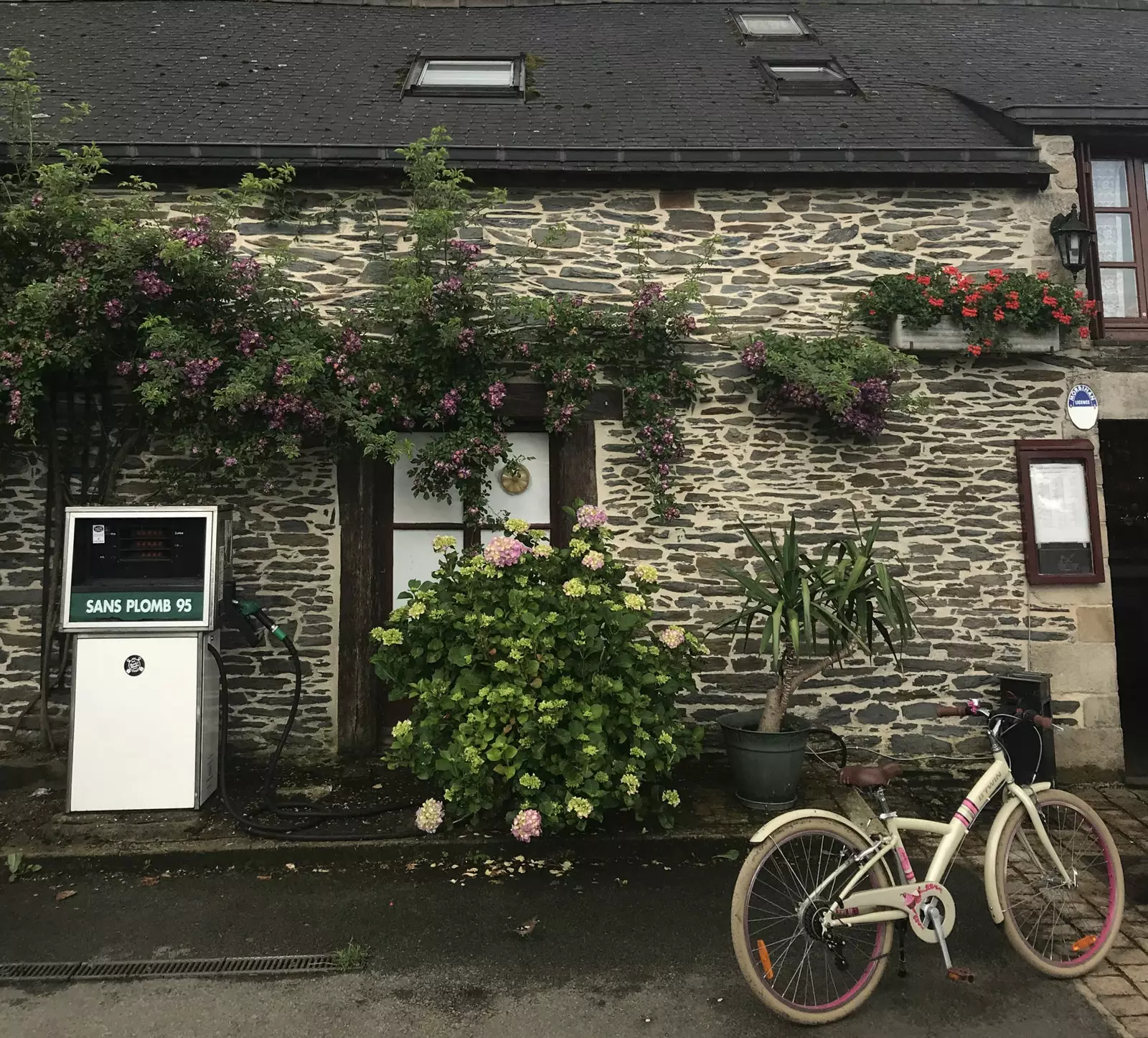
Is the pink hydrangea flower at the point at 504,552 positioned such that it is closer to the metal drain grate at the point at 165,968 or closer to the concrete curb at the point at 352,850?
the concrete curb at the point at 352,850

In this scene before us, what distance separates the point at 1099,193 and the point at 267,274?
602cm

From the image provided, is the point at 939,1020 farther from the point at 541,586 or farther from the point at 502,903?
the point at 541,586

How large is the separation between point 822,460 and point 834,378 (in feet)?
2.13

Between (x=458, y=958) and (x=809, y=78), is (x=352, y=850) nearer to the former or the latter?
(x=458, y=958)

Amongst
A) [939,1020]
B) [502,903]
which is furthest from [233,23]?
[939,1020]

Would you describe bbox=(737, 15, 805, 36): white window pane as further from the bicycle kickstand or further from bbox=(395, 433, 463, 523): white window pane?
the bicycle kickstand

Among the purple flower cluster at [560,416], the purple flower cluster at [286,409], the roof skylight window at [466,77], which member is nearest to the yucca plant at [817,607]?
the purple flower cluster at [560,416]

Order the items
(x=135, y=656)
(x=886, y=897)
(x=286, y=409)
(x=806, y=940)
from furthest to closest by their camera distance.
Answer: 1. (x=286, y=409)
2. (x=135, y=656)
3. (x=806, y=940)
4. (x=886, y=897)

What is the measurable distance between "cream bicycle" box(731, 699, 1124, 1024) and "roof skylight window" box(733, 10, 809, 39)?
7.54 metres

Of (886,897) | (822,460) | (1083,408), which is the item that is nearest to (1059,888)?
(886,897)

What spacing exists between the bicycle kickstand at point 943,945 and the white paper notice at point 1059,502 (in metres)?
3.43

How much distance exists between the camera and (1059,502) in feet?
17.9

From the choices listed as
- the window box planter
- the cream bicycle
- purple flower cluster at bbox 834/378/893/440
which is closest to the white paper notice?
the window box planter

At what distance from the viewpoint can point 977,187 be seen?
5.66 metres
